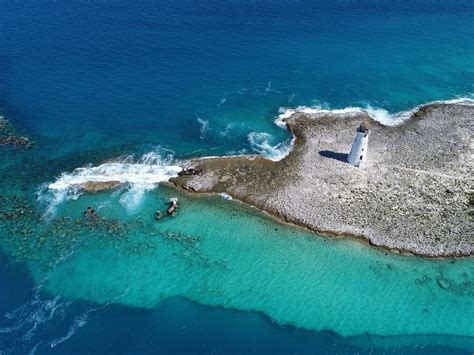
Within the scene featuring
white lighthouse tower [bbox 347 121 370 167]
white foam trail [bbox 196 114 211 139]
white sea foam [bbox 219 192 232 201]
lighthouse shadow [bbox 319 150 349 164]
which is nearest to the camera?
white lighthouse tower [bbox 347 121 370 167]

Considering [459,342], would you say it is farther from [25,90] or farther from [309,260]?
[25,90]

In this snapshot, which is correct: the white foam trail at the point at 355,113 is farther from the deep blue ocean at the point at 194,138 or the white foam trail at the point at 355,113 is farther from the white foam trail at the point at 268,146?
the white foam trail at the point at 268,146

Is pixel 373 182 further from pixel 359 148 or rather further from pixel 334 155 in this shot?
pixel 334 155

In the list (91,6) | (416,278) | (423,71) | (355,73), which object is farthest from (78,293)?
(91,6)

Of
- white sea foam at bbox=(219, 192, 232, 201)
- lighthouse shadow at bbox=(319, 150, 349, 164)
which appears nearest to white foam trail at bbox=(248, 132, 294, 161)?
lighthouse shadow at bbox=(319, 150, 349, 164)

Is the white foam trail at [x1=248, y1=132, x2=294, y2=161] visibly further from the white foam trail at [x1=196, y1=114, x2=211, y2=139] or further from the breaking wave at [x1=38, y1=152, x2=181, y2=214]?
the breaking wave at [x1=38, y1=152, x2=181, y2=214]

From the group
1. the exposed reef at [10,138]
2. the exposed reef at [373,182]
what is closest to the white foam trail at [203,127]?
the exposed reef at [373,182]
